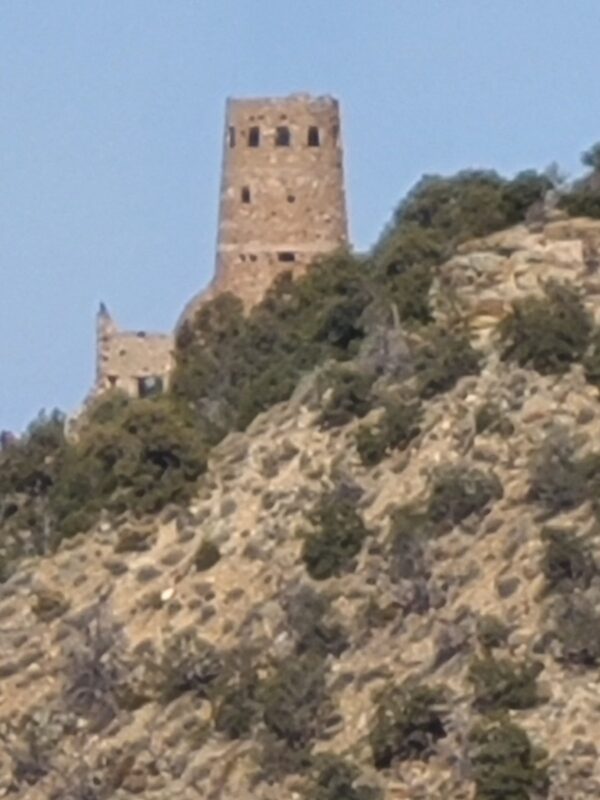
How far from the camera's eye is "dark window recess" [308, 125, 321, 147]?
7312 cm

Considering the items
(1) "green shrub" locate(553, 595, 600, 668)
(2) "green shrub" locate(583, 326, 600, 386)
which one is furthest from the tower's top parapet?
(1) "green shrub" locate(553, 595, 600, 668)

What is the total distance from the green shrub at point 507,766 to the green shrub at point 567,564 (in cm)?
272

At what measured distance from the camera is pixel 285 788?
47.7m

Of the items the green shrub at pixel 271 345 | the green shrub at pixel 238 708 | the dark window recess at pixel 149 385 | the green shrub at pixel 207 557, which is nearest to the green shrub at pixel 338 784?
the green shrub at pixel 238 708

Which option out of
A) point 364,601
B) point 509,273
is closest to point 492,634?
point 364,601

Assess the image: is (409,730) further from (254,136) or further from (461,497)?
(254,136)

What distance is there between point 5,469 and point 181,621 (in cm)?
919

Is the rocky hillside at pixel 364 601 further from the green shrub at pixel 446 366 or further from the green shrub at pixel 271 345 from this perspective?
the green shrub at pixel 271 345

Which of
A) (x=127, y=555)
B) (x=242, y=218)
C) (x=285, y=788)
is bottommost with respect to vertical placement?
(x=285, y=788)

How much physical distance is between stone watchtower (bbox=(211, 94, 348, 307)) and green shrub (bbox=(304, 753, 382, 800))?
24.3 metres

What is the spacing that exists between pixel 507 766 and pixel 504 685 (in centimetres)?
149

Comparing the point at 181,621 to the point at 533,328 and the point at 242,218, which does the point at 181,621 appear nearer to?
the point at 533,328

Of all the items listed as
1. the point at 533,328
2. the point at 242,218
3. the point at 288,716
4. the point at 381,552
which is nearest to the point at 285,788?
the point at 288,716

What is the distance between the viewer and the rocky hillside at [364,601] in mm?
46969
